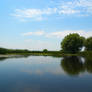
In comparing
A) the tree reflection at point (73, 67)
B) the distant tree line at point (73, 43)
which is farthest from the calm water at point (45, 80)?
the distant tree line at point (73, 43)

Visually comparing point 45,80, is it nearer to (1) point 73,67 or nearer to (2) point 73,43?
(1) point 73,67

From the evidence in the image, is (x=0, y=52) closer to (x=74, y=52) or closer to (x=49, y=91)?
(x=74, y=52)

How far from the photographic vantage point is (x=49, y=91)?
6.01m

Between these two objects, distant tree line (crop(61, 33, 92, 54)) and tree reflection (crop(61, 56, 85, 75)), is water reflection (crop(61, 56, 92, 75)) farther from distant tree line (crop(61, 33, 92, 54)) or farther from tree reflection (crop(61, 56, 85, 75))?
distant tree line (crop(61, 33, 92, 54))

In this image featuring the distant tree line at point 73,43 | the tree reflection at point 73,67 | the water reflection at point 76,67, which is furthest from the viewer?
the distant tree line at point 73,43

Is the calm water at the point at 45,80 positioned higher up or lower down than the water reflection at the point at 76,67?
lower down

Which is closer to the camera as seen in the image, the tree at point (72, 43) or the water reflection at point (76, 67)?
the water reflection at point (76, 67)

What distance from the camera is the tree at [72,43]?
170 feet

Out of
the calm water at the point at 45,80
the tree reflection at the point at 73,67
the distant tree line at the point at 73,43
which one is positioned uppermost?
the distant tree line at the point at 73,43

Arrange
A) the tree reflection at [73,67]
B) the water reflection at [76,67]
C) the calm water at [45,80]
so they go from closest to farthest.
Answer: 1. the calm water at [45,80]
2. the tree reflection at [73,67]
3. the water reflection at [76,67]

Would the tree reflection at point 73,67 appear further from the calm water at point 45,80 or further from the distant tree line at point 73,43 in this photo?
the distant tree line at point 73,43

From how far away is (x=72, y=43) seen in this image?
51625mm

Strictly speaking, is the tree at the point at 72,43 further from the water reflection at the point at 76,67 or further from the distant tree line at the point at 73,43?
the water reflection at the point at 76,67

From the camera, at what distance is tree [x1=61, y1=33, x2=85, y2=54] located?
5188cm
